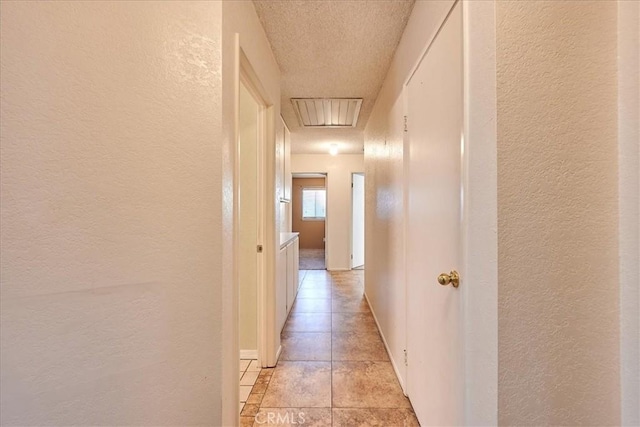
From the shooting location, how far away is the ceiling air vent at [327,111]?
9.18ft

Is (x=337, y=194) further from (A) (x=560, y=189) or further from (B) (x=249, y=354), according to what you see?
(A) (x=560, y=189)

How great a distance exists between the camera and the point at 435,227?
3.88 feet

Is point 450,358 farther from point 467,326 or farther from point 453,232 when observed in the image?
point 453,232

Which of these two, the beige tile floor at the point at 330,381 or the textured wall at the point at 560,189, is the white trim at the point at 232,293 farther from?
the textured wall at the point at 560,189

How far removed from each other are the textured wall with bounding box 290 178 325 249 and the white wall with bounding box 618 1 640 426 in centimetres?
781

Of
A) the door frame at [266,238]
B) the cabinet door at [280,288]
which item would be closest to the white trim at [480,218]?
the door frame at [266,238]

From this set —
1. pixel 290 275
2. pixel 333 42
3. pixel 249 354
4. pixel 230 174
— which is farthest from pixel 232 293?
pixel 290 275

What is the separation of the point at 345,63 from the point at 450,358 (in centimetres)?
208

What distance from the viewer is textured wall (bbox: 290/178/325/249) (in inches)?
336

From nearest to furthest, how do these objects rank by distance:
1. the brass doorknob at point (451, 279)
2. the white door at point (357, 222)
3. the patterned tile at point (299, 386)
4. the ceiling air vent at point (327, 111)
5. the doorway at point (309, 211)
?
the brass doorknob at point (451, 279) → the patterned tile at point (299, 386) → the ceiling air vent at point (327, 111) → the white door at point (357, 222) → the doorway at point (309, 211)

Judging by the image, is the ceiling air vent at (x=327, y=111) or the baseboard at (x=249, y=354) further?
the ceiling air vent at (x=327, y=111)

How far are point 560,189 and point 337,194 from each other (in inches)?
178

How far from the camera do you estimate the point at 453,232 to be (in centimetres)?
101

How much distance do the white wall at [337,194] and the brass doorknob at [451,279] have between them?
13.8ft
